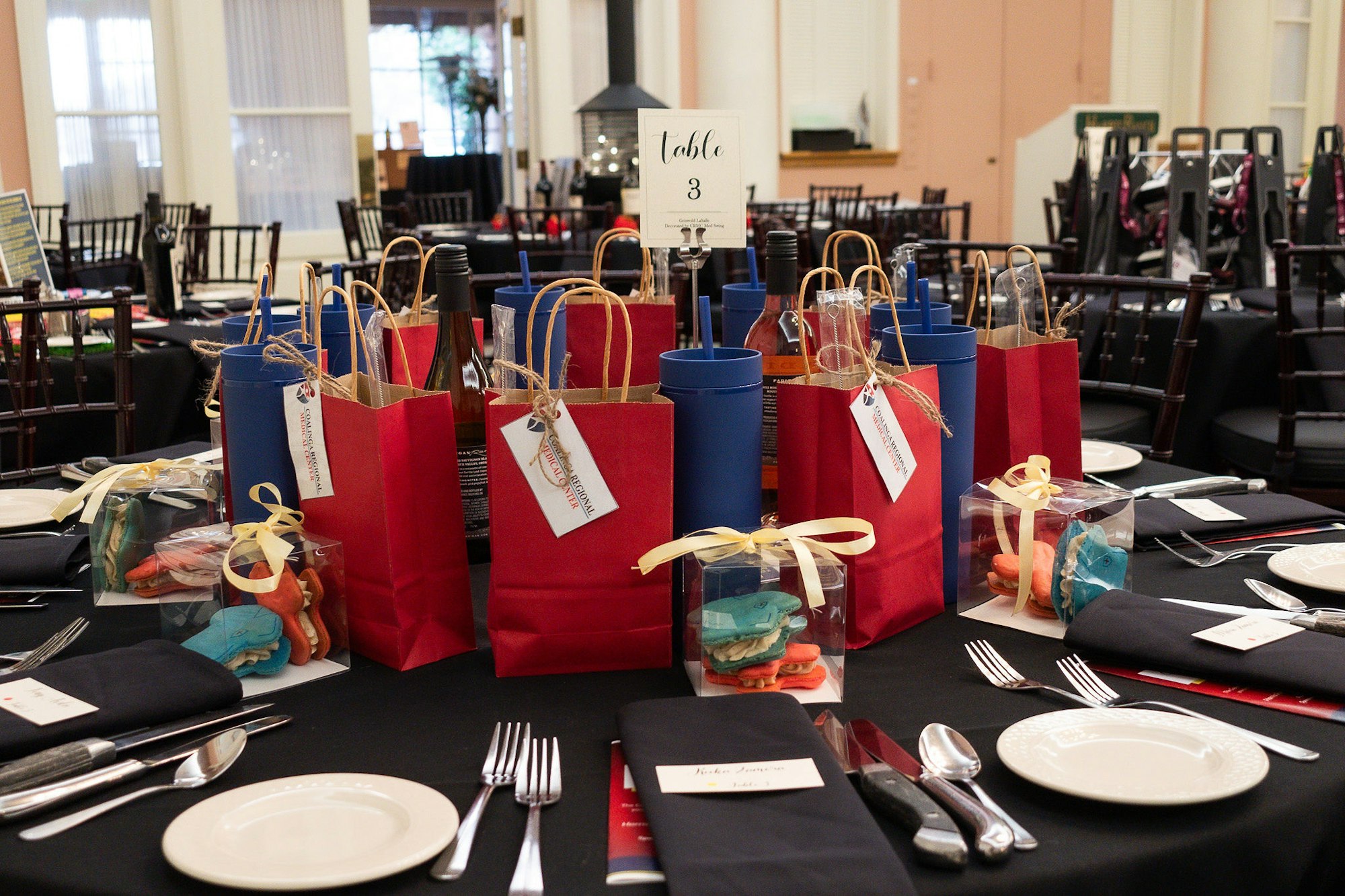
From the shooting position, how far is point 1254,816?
2.33ft

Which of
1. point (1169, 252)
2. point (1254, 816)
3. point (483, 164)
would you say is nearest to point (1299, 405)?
point (1169, 252)

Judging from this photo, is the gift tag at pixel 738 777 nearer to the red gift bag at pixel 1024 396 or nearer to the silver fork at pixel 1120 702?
the silver fork at pixel 1120 702

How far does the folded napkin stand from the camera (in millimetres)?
1164

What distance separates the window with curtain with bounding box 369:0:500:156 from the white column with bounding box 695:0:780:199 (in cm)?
714

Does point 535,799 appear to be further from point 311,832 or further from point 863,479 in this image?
point 863,479

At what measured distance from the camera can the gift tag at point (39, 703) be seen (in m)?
0.81

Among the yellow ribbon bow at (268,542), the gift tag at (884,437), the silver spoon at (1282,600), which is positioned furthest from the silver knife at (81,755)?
the silver spoon at (1282,600)

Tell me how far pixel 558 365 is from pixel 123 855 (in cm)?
70

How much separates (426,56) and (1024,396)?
15022 millimetres

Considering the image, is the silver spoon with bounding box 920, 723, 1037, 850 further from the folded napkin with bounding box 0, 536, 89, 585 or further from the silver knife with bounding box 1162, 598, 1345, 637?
the folded napkin with bounding box 0, 536, 89, 585

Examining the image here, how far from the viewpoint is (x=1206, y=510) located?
4.33ft

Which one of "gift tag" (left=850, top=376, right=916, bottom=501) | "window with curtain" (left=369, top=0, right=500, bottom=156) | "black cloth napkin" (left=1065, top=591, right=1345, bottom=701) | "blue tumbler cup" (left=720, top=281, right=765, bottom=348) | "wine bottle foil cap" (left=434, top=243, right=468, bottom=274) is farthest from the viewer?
"window with curtain" (left=369, top=0, right=500, bottom=156)

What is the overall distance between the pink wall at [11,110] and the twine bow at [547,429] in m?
6.59

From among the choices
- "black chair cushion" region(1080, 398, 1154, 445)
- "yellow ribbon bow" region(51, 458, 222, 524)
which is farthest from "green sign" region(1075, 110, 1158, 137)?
"yellow ribbon bow" region(51, 458, 222, 524)
